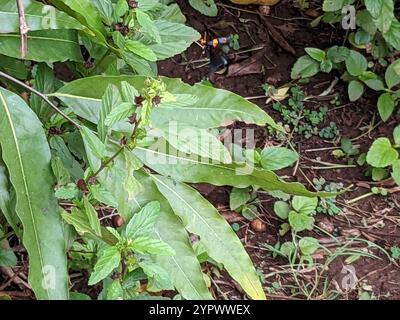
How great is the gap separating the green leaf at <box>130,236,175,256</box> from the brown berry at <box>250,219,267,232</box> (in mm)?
1005

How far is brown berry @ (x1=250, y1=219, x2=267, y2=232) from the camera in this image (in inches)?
85.0

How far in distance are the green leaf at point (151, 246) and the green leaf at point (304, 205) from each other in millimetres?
1033

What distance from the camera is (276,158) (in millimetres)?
2098

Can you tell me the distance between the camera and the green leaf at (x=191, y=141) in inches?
42.0

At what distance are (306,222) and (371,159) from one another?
36cm

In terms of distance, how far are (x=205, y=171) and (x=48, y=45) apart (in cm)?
45

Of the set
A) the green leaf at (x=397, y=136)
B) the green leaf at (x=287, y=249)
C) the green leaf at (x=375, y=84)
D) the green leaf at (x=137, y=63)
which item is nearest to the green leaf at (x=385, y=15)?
the green leaf at (x=375, y=84)

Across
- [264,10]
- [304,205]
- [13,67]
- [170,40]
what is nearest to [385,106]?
[304,205]

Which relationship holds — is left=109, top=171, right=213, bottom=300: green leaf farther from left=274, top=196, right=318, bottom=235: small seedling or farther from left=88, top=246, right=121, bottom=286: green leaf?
left=274, top=196, right=318, bottom=235: small seedling

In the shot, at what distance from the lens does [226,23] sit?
2.54 meters

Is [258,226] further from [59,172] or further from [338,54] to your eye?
[59,172]

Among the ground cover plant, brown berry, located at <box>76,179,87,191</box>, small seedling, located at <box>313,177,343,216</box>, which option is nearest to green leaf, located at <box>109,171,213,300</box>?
the ground cover plant

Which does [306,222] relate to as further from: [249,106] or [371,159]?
[249,106]
